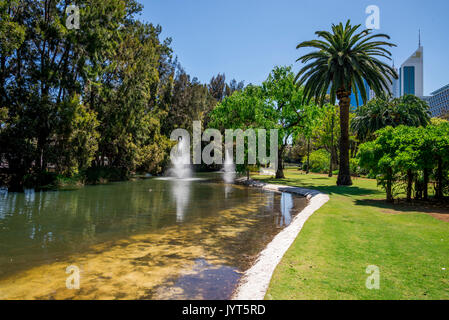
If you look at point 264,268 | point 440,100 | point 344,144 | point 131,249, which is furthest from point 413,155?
point 440,100

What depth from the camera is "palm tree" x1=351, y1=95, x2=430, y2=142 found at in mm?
43500

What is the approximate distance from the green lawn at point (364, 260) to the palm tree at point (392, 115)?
117 ft

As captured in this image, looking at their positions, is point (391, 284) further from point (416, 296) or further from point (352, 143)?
point (352, 143)

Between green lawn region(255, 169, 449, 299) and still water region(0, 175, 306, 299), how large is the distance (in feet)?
4.64

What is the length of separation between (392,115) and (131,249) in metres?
46.3

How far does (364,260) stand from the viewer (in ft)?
23.0

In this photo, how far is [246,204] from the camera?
19375 millimetres

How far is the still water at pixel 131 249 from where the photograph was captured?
20.5 ft

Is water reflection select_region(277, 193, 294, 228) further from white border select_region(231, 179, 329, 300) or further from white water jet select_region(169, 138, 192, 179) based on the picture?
white water jet select_region(169, 138, 192, 179)

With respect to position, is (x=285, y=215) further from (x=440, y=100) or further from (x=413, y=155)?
(x=440, y=100)

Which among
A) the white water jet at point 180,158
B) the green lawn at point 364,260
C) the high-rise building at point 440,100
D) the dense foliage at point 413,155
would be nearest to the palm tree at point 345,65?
the dense foliage at point 413,155

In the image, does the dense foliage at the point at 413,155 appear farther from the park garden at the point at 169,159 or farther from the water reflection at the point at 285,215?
the water reflection at the point at 285,215

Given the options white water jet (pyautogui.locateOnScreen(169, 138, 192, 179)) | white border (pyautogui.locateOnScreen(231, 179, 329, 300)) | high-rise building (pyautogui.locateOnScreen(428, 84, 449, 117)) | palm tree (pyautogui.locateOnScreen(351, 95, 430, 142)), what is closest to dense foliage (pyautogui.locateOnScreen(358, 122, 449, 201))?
white border (pyautogui.locateOnScreen(231, 179, 329, 300))
